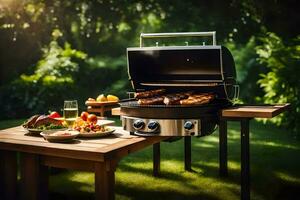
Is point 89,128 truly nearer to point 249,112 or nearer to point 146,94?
point 146,94

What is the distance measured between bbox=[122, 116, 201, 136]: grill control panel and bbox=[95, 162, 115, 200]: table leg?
2.07ft

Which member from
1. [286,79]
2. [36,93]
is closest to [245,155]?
[286,79]

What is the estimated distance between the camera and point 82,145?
9.75 ft

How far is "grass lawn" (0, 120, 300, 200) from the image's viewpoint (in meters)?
3.98

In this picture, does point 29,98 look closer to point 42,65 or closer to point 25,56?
point 42,65

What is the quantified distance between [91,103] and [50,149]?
4.96 feet

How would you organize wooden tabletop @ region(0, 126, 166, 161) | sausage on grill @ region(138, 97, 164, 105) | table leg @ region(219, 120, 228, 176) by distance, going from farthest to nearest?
table leg @ region(219, 120, 228, 176), sausage on grill @ region(138, 97, 164, 105), wooden tabletop @ region(0, 126, 166, 161)

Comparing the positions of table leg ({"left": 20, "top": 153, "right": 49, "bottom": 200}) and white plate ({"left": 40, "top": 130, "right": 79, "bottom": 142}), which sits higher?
white plate ({"left": 40, "top": 130, "right": 79, "bottom": 142})

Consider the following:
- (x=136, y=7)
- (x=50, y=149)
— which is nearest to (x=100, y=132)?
(x=50, y=149)

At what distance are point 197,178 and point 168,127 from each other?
1345mm

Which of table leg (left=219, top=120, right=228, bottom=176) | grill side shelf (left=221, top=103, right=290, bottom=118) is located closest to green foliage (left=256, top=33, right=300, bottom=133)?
table leg (left=219, top=120, right=228, bottom=176)

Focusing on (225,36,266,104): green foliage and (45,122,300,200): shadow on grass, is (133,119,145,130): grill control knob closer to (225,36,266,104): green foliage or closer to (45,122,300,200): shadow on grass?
(45,122,300,200): shadow on grass

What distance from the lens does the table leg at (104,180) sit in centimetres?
283

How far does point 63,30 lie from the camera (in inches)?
493
